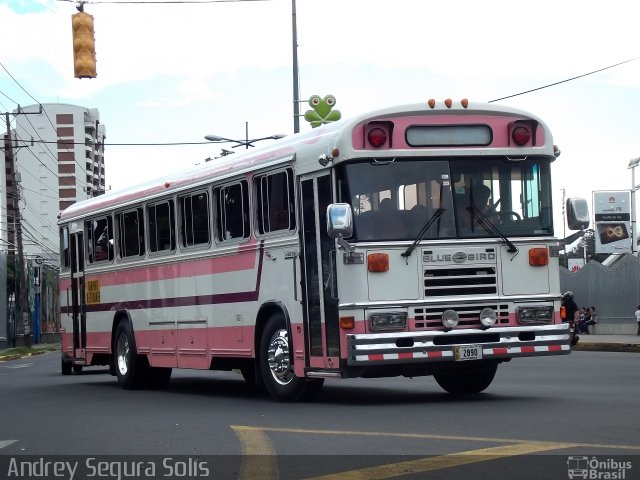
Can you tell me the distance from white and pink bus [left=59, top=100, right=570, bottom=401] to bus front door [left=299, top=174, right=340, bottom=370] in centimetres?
2

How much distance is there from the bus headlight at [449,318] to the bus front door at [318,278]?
1194 millimetres

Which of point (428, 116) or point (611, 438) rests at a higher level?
point (428, 116)

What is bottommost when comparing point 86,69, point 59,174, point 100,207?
point 100,207

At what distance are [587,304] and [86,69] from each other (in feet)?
113

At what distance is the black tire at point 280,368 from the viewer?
15352 millimetres

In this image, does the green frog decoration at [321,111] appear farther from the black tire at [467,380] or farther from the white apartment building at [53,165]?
the white apartment building at [53,165]

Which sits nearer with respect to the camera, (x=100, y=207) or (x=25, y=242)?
(x=100, y=207)

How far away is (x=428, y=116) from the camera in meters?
14.8

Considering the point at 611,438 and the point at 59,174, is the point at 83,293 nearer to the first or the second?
the point at 611,438

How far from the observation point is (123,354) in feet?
69.8

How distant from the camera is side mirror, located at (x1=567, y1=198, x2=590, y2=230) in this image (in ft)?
50.4

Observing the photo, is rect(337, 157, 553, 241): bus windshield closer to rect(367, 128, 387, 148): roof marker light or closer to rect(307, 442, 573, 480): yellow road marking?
rect(367, 128, 387, 148): roof marker light

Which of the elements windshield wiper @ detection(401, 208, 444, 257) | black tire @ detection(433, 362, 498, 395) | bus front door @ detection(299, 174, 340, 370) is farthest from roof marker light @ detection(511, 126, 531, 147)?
black tire @ detection(433, 362, 498, 395)

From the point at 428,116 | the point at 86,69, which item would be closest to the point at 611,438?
the point at 428,116
